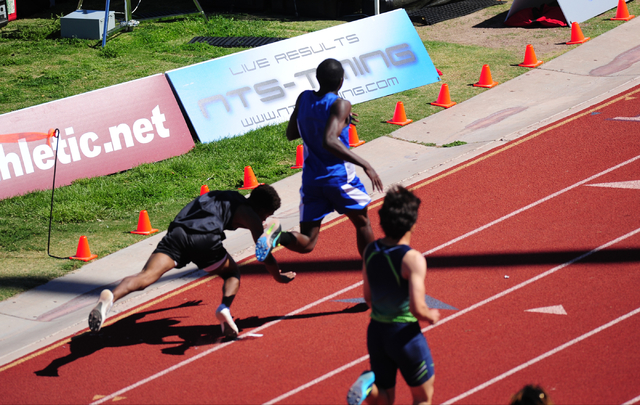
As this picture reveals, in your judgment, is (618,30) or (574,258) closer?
(574,258)


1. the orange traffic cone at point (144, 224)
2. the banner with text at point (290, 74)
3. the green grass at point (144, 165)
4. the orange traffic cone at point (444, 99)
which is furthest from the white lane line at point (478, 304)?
the banner with text at point (290, 74)

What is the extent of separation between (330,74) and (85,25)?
14339 mm

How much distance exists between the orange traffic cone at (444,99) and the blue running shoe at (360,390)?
361 inches

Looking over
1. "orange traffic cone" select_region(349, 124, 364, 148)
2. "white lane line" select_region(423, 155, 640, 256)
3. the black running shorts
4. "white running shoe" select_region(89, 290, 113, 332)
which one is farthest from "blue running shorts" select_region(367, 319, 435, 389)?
"orange traffic cone" select_region(349, 124, 364, 148)

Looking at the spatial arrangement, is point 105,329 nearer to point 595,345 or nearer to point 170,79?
point 595,345

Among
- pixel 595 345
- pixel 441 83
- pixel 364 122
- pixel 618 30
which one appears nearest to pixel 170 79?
pixel 364 122

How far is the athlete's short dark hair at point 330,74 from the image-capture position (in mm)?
6426

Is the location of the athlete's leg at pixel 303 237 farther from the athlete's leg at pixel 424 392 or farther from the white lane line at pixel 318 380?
the athlete's leg at pixel 424 392

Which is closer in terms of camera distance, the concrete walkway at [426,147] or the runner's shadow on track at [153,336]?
the runner's shadow on track at [153,336]

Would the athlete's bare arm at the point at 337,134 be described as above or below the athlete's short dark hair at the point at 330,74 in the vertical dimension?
below

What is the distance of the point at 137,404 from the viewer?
6082mm

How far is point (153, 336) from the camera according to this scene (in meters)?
7.16

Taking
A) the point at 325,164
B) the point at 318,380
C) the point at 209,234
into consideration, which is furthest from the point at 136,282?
the point at 325,164

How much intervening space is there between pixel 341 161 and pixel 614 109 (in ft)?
23.6
